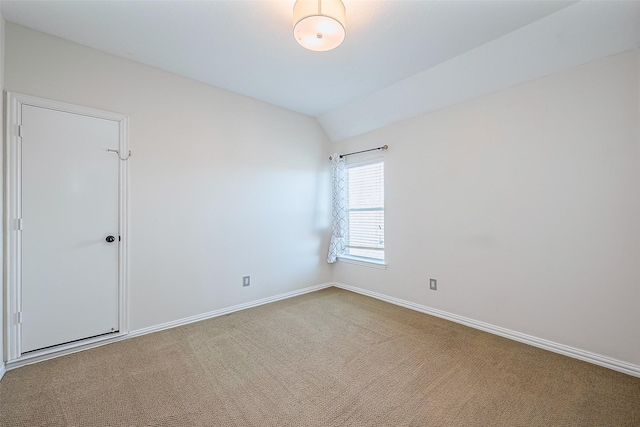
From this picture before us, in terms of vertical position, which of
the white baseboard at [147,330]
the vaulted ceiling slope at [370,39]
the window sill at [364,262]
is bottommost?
the white baseboard at [147,330]

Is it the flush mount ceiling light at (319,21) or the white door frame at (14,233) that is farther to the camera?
the white door frame at (14,233)

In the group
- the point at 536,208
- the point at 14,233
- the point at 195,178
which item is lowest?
the point at 14,233

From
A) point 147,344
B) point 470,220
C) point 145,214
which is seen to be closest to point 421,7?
point 470,220

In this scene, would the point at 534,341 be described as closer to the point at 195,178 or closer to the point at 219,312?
the point at 219,312

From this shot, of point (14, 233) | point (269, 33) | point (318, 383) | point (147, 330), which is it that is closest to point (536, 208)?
point (318, 383)

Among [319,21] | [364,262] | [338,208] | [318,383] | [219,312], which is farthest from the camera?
Answer: [338,208]

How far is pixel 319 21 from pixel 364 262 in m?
3.08

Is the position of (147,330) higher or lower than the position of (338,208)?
lower

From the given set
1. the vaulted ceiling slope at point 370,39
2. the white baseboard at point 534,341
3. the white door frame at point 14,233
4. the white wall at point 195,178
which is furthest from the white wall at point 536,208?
the white door frame at point 14,233

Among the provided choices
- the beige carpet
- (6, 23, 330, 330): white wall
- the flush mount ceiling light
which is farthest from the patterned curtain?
the flush mount ceiling light

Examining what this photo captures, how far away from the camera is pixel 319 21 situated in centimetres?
175

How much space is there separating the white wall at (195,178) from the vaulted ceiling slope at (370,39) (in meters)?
0.24

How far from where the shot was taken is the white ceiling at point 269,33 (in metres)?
1.99

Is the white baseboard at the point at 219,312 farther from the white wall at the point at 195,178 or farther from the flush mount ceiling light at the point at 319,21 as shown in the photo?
the flush mount ceiling light at the point at 319,21
